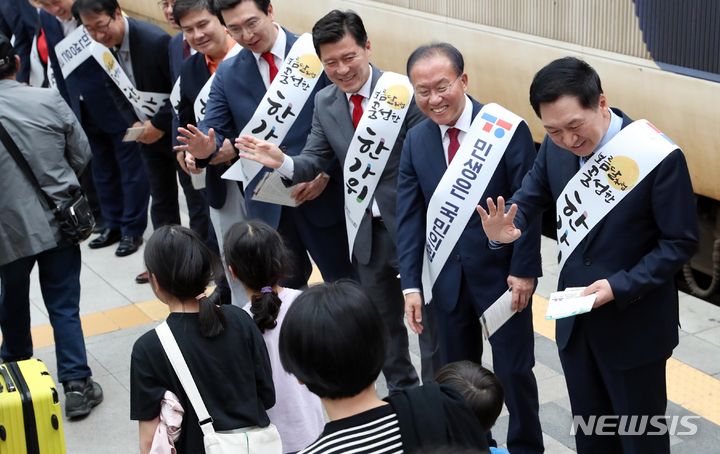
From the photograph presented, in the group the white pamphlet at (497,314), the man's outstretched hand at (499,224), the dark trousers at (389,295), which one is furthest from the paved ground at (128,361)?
the man's outstretched hand at (499,224)

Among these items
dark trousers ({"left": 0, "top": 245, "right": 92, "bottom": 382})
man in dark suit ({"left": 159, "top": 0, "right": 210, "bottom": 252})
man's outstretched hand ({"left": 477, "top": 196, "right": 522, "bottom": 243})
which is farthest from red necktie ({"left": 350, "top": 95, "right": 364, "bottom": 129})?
dark trousers ({"left": 0, "top": 245, "right": 92, "bottom": 382})

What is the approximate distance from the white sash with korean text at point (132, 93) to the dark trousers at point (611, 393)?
3609 millimetres

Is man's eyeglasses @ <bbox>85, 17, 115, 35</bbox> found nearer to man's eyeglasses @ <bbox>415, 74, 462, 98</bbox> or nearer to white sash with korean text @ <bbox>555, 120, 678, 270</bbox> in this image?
man's eyeglasses @ <bbox>415, 74, 462, 98</bbox>

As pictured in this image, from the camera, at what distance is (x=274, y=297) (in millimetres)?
3686

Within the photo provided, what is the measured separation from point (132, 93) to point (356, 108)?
7.84 feet

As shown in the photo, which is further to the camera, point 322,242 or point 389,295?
point 322,242

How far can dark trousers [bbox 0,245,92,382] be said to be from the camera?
5.26m

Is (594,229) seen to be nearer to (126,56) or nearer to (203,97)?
(203,97)

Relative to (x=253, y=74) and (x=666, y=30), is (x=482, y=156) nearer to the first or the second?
(x=253, y=74)

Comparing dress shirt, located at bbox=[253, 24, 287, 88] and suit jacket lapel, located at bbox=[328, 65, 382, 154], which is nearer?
suit jacket lapel, located at bbox=[328, 65, 382, 154]

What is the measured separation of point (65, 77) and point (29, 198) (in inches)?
99.6

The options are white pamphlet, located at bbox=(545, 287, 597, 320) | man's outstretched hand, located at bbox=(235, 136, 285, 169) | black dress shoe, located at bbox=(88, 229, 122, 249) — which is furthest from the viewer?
black dress shoe, located at bbox=(88, 229, 122, 249)

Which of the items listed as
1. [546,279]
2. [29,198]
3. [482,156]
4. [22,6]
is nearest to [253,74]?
[29,198]

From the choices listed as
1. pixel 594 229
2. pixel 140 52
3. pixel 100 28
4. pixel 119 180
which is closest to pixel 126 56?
pixel 140 52
